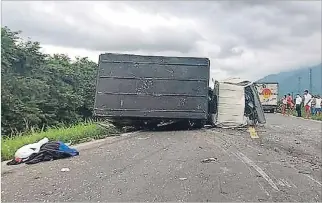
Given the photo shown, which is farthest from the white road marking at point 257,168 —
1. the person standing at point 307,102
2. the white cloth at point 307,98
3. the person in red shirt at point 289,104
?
the person in red shirt at point 289,104

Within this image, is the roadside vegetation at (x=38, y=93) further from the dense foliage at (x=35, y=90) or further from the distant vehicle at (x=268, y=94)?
the distant vehicle at (x=268, y=94)

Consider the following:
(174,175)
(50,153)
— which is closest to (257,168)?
(174,175)

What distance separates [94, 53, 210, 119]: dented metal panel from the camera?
1689 centimetres

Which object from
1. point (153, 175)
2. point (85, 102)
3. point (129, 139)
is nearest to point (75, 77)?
point (85, 102)

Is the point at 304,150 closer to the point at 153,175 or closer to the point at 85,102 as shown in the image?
the point at 153,175

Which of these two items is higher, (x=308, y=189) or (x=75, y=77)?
(x=75, y=77)

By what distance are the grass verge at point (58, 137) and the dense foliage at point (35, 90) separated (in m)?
4.27

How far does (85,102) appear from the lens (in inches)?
1219

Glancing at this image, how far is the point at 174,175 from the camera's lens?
790cm

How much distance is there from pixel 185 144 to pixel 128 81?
17.2ft

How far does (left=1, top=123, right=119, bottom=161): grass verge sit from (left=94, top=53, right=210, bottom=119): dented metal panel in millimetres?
1001

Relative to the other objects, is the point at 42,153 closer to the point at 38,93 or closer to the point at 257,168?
the point at 257,168

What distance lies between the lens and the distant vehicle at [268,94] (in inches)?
1827

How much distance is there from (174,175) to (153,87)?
924 cm
